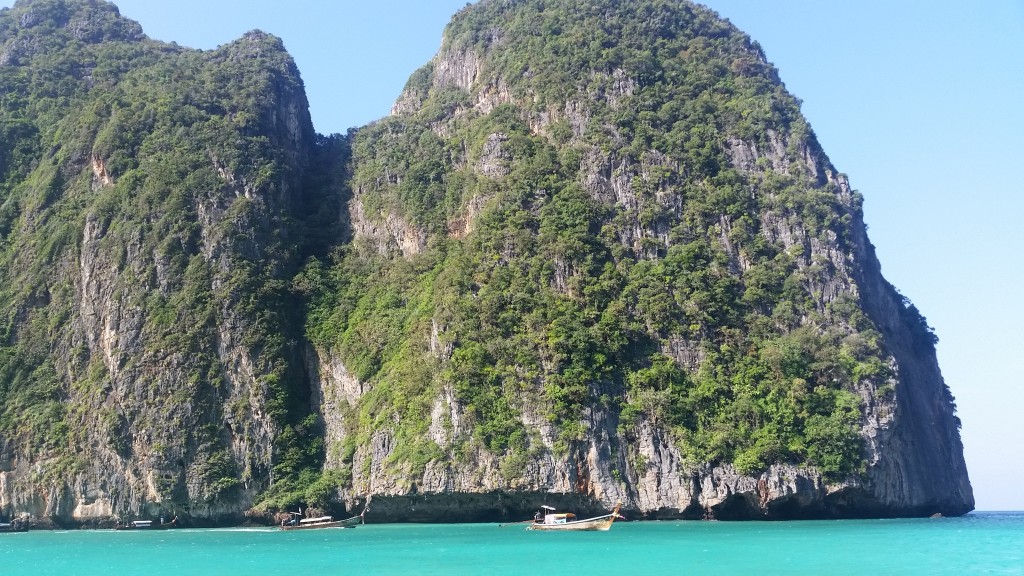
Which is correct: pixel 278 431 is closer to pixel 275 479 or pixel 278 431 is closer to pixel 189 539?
pixel 275 479

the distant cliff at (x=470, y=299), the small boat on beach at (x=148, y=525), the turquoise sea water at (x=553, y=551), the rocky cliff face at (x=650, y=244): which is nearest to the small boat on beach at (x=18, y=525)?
the distant cliff at (x=470, y=299)

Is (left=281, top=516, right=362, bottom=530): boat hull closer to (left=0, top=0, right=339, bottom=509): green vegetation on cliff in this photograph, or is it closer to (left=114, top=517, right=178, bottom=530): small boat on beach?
(left=0, top=0, right=339, bottom=509): green vegetation on cliff

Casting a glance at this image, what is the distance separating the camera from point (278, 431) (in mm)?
53812

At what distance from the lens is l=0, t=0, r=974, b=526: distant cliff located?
47188 millimetres

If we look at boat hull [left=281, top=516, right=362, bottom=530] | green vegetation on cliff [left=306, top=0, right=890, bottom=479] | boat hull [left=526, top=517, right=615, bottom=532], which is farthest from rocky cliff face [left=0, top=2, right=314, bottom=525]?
boat hull [left=526, top=517, right=615, bottom=532]

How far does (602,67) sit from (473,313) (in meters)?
26.0

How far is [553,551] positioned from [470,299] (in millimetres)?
23612

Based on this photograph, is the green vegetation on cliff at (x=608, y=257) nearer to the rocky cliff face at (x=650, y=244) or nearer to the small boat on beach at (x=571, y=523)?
the rocky cliff face at (x=650, y=244)

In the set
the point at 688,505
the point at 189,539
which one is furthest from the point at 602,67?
the point at 189,539

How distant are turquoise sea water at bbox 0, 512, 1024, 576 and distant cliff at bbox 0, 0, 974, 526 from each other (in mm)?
5258

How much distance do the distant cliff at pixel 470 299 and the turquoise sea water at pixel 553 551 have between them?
207 inches

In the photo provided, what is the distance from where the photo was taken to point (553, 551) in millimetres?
30781

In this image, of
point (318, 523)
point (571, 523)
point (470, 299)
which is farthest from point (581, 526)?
point (470, 299)

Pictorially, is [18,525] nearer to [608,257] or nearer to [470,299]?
[470,299]
